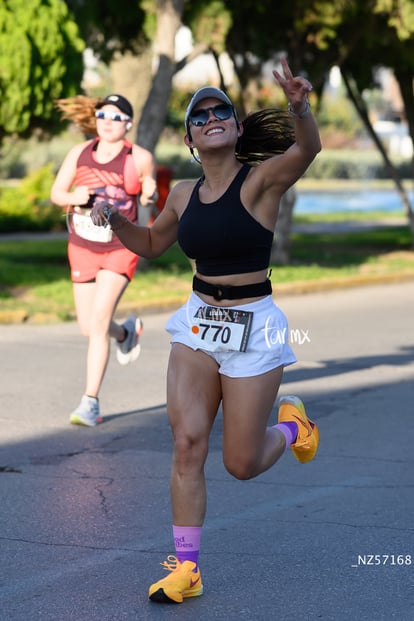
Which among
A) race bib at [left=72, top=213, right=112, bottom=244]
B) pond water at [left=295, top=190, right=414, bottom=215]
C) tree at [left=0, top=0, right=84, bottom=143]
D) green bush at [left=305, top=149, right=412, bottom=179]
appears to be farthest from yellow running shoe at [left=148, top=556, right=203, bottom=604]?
green bush at [left=305, top=149, right=412, bottom=179]

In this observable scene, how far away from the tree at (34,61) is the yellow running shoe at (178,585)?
424 inches

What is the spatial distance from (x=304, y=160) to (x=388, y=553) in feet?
5.69

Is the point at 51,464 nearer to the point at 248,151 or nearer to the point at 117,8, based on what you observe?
the point at 248,151

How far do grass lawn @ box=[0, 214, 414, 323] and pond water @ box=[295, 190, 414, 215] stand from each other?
19394mm

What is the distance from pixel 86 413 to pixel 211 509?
2.22 m

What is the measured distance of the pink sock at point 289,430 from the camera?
5.56 metres

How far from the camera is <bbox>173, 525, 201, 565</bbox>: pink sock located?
498cm

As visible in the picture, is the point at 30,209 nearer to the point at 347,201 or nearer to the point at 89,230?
the point at 89,230

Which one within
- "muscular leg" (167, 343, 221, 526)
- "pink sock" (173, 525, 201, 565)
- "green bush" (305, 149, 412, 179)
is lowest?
"green bush" (305, 149, 412, 179)

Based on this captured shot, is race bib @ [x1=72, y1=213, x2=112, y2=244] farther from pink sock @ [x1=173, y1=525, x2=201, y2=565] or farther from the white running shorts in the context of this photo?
pink sock @ [x1=173, y1=525, x2=201, y2=565]

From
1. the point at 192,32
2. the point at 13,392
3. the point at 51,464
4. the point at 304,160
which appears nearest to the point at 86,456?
the point at 51,464

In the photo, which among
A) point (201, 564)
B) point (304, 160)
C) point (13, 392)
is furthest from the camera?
A: point (13, 392)

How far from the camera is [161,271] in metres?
17.8

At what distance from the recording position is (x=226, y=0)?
62.9 ft
